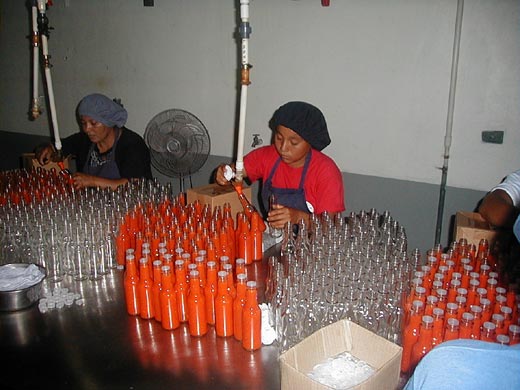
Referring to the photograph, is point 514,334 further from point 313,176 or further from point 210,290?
point 313,176

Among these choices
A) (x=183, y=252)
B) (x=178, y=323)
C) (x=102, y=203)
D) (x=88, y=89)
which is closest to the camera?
(x=178, y=323)

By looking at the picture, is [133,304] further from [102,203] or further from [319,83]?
[319,83]

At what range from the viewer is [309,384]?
1.15 metres

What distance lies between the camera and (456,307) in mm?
1413

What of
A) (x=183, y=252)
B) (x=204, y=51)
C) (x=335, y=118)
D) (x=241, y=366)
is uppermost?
(x=204, y=51)

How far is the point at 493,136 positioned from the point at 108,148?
2.77 metres

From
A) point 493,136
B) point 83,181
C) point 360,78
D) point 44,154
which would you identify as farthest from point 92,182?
point 493,136

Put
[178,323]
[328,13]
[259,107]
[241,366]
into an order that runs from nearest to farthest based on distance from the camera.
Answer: [241,366], [178,323], [328,13], [259,107]

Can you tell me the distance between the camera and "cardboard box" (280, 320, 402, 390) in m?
1.16

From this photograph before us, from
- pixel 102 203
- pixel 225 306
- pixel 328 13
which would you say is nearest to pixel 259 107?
pixel 328 13

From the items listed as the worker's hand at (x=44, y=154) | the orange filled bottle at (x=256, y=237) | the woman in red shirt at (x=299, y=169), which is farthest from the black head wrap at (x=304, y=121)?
the worker's hand at (x=44, y=154)

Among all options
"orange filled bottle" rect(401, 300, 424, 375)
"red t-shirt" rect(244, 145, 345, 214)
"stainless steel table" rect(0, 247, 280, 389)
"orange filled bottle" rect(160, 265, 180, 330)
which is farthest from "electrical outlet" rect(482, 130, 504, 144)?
"orange filled bottle" rect(160, 265, 180, 330)

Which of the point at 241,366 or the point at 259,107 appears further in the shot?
the point at 259,107

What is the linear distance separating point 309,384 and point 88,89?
4.86 m
